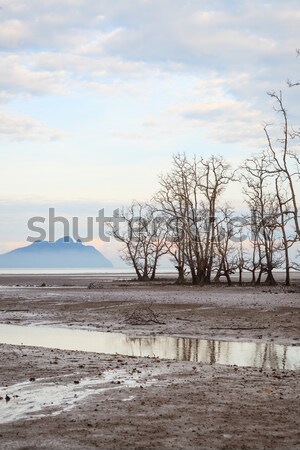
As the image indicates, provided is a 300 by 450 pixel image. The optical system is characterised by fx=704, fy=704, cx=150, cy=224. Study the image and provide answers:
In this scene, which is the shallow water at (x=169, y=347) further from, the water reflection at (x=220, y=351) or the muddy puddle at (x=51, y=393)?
the muddy puddle at (x=51, y=393)

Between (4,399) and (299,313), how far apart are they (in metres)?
15.6

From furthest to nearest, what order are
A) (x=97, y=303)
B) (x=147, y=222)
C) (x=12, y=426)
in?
1. (x=147, y=222)
2. (x=97, y=303)
3. (x=12, y=426)

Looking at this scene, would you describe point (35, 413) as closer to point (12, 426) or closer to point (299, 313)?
point (12, 426)

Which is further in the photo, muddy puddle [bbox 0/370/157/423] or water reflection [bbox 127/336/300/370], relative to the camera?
water reflection [bbox 127/336/300/370]

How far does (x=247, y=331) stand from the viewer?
65.7ft

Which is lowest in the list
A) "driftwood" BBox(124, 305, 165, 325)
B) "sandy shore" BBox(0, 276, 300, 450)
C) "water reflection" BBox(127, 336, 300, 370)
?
"water reflection" BBox(127, 336, 300, 370)

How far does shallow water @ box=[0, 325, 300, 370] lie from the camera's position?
47.8 ft

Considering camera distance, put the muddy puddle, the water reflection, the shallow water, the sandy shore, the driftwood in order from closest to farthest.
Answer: the sandy shore < the muddy puddle < the water reflection < the shallow water < the driftwood

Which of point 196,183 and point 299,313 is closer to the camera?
point 299,313

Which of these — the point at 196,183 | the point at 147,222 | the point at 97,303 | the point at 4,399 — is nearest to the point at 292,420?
the point at 4,399

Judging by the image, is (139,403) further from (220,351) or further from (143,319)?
(143,319)

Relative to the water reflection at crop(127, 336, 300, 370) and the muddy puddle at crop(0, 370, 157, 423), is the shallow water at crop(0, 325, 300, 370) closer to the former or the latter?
the water reflection at crop(127, 336, 300, 370)

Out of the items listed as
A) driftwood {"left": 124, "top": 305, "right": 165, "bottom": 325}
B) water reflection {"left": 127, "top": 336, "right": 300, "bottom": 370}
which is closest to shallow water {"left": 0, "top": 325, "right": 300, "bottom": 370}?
water reflection {"left": 127, "top": 336, "right": 300, "bottom": 370}

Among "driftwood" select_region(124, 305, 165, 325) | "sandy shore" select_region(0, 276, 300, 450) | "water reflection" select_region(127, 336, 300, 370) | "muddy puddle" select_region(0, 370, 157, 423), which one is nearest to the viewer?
"sandy shore" select_region(0, 276, 300, 450)
